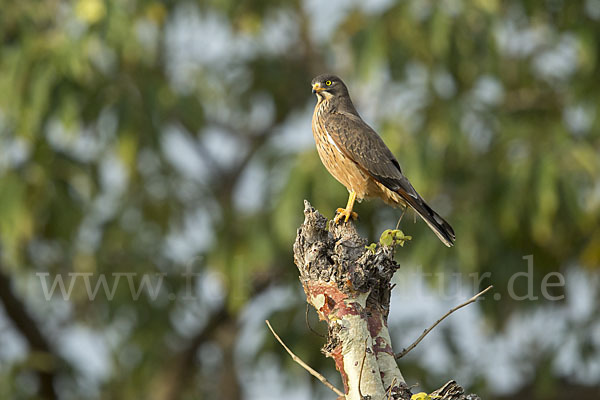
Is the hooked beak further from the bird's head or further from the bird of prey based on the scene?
the bird of prey

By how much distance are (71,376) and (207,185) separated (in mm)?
3456

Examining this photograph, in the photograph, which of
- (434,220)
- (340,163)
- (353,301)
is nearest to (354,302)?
(353,301)

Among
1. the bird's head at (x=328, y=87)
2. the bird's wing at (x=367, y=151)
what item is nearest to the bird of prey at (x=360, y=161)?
the bird's wing at (x=367, y=151)

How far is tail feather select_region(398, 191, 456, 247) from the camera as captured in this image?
474 centimetres

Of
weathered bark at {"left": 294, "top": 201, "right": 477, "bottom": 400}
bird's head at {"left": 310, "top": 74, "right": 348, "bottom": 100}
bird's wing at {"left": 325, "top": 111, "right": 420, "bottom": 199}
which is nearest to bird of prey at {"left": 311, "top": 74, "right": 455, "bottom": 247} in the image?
bird's wing at {"left": 325, "top": 111, "right": 420, "bottom": 199}

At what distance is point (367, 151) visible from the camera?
5527mm

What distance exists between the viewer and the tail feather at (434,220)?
187 inches

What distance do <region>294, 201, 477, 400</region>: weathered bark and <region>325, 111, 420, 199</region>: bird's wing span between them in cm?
197

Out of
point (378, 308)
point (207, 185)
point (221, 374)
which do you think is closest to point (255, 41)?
point (207, 185)

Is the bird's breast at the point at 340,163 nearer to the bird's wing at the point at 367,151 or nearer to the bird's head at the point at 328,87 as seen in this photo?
the bird's wing at the point at 367,151

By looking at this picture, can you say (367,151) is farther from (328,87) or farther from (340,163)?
(328,87)

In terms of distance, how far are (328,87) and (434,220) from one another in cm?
177

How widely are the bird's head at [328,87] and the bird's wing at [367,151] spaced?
441 mm

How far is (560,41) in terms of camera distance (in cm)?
1009
